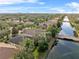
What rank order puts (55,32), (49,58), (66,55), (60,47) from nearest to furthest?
(49,58)
(66,55)
(60,47)
(55,32)

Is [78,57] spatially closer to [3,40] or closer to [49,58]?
[49,58]

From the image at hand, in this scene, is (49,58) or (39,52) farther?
(39,52)

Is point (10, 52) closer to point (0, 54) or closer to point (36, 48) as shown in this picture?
point (0, 54)

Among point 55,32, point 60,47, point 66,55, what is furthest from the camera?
point 55,32

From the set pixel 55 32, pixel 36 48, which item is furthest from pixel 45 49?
pixel 55 32

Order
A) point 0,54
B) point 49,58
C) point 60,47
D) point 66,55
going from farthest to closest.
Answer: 1. point 60,47
2. point 66,55
3. point 49,58
4. point 0,54

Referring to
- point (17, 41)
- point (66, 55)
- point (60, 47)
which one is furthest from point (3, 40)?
point (66, 55)

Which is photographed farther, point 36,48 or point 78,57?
point 36,48

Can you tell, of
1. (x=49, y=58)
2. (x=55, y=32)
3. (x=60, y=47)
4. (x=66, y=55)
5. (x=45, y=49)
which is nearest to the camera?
(x=49, y=58)
